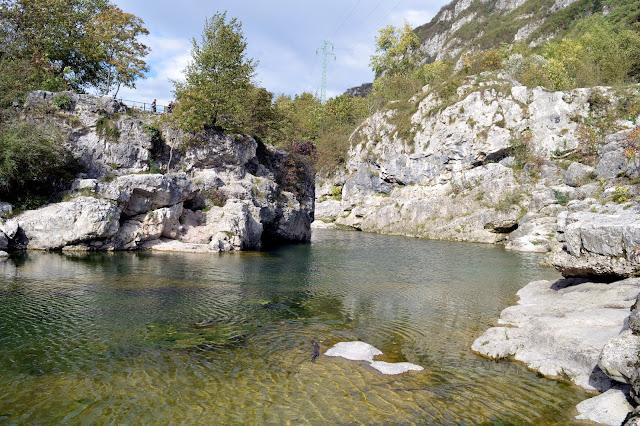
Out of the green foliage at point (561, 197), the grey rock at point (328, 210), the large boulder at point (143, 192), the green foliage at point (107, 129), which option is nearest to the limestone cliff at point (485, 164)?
the green foliage at point (561, 197)

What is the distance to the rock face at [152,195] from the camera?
1096 inches

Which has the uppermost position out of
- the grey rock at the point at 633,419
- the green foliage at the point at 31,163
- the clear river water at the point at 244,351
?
the green foliage at the point at 31,163

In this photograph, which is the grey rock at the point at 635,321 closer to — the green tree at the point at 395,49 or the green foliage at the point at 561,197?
the green foliage at the point at 561,197

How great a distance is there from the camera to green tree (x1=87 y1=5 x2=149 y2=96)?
43250 mm

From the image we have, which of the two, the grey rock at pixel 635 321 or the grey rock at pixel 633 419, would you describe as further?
the grey rock at pixel 635 321

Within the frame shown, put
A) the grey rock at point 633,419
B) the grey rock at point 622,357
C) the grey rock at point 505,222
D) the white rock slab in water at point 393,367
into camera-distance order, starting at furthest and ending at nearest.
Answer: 1. the grey rock at point 505,222
2. the white rock slab in water at point 393,367
3. the grey rock at point 622,357
4. the grey rock at point 633,419

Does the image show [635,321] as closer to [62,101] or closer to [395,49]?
[62,101]

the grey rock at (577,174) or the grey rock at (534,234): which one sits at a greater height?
the grey rock at (577,174)

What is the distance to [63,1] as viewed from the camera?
136ft

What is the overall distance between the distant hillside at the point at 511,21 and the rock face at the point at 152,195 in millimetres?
82432

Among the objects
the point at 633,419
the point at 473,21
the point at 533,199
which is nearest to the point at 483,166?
the point at 533,199

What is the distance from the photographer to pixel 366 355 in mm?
10383

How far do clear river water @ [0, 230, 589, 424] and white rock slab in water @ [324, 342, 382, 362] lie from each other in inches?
11.4

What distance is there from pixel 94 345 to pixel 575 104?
6004 cm
